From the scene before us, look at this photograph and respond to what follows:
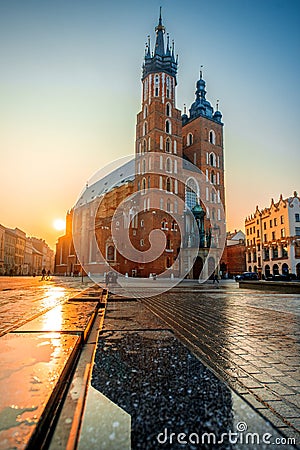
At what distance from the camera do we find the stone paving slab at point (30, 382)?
1263mm

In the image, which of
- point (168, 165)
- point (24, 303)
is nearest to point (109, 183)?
point (168, 165)

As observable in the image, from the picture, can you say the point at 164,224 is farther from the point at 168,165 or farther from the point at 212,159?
the point at 212,159

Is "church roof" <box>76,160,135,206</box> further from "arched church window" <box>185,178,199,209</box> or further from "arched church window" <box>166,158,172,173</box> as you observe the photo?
"arched church window" <box>185,178,199,209</box>

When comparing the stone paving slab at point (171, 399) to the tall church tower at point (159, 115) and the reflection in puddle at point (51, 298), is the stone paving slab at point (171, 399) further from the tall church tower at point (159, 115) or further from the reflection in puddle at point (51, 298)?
the tall church tower at point (159, 115)

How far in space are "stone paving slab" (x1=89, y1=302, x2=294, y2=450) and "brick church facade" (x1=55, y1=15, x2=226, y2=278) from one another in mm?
39187

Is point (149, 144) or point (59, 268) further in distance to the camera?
point (59, 268)

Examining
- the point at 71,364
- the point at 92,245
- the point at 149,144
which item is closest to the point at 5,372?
the point at 71,364

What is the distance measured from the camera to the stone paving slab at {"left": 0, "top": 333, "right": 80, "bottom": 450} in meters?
1.26

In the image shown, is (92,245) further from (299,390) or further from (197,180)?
(299,390)

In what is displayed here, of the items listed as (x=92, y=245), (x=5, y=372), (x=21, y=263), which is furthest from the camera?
(x=21, y=263)

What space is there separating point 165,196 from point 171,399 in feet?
147

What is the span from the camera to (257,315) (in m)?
6.19

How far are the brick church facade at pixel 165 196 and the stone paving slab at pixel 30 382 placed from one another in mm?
39379

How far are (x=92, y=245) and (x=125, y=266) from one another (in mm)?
11847
